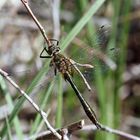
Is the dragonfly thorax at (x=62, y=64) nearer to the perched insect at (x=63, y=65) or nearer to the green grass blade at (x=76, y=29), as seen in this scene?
the perched insect at (x=63, y=65)

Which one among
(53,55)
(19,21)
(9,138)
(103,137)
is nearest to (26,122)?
(19,21)

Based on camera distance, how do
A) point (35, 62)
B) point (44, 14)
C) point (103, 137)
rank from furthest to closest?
point (44, 14) → point (35, 62) → point (103, 137)

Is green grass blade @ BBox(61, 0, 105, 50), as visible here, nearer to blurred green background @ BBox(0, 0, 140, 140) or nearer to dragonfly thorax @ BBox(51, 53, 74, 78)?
blurred green background @ BBox(0, 0, 140, 140)

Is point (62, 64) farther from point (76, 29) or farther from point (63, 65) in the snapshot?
point (76, 29)

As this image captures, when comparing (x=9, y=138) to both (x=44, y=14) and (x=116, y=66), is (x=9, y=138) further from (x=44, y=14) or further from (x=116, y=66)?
(x=44, y=14)

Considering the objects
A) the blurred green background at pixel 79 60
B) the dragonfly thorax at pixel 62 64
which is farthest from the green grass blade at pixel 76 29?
the dragonfly thorax at pixel 62 64

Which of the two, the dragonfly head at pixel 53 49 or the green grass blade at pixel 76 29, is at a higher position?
the green grass blade at pixel 76 29

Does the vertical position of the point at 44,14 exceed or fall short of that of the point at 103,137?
it exceeds it

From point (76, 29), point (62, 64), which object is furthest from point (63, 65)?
point (76, 29)
